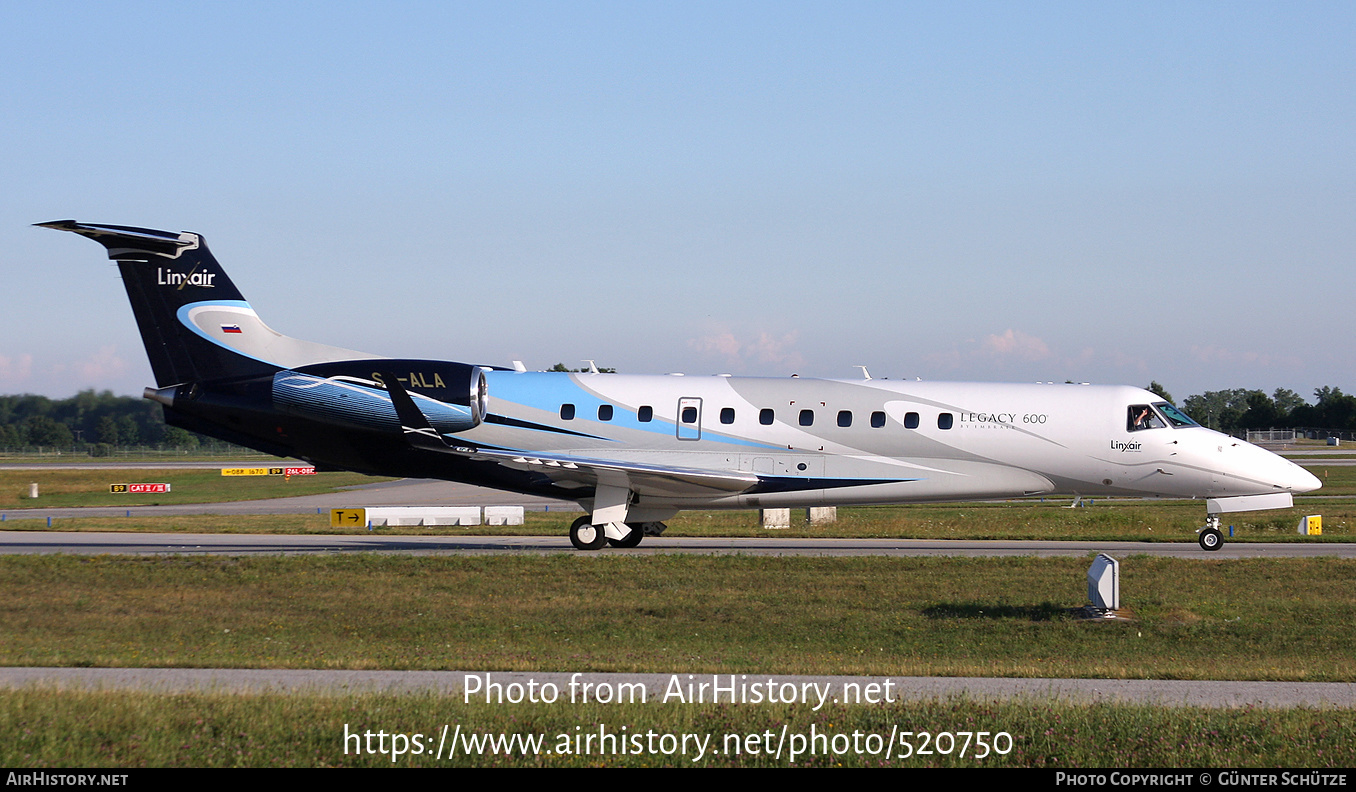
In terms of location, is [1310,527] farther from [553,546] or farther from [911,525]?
[553,546]

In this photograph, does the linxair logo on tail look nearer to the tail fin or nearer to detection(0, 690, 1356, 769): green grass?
the tail fin

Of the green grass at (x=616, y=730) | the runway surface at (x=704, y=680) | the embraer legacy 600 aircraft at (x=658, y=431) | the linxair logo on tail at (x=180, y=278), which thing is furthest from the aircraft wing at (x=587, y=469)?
the green grass at (x=616, y=730)

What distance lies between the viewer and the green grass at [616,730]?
8781 mm

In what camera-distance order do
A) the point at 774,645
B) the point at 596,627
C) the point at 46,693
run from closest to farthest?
the point at 46,693
the point at 774,645
the point at 596,627

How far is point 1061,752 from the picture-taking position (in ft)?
29.7

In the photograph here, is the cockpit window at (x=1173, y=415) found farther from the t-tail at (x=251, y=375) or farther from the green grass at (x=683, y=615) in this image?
the t-tail at (x=251, y=375)

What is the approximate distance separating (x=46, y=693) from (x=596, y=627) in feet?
24.2

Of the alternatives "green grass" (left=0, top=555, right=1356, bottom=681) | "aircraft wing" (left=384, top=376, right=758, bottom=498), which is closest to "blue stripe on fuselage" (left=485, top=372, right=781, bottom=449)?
"aircraft wing" (left=384, top=376, right=758, bottom=498)

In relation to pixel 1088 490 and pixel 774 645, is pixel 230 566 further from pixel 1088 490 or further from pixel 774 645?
pixel 1088 490

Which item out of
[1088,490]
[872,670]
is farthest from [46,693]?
[1088,490]

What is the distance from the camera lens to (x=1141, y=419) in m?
27.1

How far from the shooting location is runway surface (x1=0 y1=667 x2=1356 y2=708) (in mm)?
11281

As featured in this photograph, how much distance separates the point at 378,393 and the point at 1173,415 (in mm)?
18596

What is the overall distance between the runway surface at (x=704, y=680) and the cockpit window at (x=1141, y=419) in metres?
15.2
